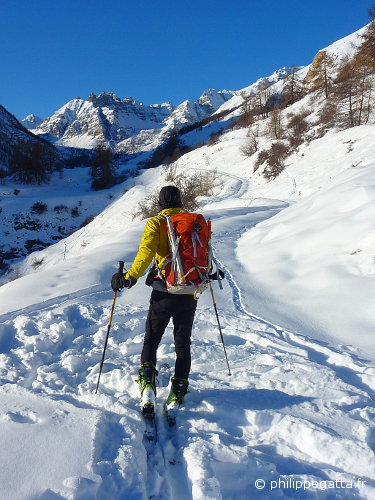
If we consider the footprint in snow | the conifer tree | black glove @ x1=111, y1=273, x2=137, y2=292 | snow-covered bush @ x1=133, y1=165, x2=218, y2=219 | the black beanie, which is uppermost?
the conifer tree

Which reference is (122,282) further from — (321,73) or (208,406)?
(321,73)

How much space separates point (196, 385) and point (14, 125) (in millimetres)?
108249

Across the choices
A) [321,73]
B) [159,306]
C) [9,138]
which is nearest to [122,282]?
[159,306]

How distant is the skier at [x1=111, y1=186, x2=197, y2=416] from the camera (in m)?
3.06

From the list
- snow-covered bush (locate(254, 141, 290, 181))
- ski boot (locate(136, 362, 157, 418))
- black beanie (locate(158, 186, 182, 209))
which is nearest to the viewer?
ski boot (locate(136, 362, 157, 418))

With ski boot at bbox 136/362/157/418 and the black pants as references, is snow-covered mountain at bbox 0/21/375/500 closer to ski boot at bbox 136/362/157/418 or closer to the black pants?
ski boot at bbox 136/362/157/418

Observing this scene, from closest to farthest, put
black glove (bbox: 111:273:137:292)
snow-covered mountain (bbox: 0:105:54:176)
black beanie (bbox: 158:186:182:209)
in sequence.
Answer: black glove (bbox: 111:273:137:292)
black beanie (bbox: 158:186:182:209)
snow-covered mountain (bbox: 0:105:54:176)

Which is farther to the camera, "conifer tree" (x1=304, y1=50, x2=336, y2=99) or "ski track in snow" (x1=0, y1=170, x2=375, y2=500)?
"conifer tree" (x1=304, y1=50, x2=336, y2=99)

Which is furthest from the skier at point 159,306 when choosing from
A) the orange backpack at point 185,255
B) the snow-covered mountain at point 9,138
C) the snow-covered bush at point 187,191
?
the snow-covered mountain at point 9,138

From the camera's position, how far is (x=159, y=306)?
125 inches

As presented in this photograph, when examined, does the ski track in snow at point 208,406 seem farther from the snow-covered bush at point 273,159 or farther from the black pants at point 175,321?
the snow-covered bush at point 273,159

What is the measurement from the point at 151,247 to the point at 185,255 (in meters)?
0.35

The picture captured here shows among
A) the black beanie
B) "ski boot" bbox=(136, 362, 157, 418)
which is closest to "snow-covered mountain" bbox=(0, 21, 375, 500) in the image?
"ski boot" bbox=(136, 362, 157, 418)

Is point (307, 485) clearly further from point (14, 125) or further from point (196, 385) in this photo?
point (14, 125)
